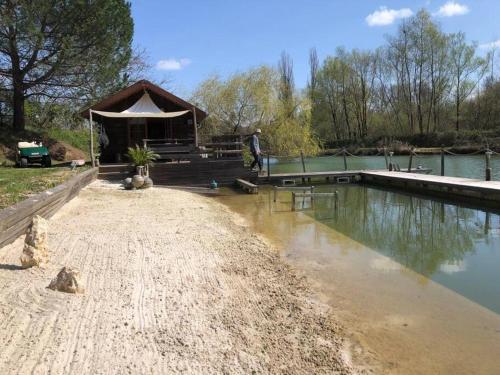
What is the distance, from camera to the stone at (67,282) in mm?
4383

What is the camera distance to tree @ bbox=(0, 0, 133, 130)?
1930 centimetres

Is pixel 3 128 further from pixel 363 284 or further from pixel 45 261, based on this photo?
pixel 363 284

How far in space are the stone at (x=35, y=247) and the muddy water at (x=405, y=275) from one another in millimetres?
3413

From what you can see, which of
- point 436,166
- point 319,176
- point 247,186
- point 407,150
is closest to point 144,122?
point 247,186

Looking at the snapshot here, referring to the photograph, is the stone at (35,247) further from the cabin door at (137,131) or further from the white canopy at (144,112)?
the cabin door at (137,131)

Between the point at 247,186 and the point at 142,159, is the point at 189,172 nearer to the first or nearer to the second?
the point at 142,159

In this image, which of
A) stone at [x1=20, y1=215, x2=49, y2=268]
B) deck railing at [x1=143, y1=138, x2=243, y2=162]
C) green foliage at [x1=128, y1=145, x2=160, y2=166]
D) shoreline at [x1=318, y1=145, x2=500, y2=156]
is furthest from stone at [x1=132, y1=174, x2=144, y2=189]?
shoreline at [x1=318, y1=145, x2=500, y2=156]

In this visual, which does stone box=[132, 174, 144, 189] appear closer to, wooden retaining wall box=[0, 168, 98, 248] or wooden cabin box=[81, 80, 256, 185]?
wooden cabin box=[81, 80, 256, 185]

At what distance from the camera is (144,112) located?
18859 mm

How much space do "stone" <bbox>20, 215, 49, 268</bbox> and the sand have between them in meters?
0.11

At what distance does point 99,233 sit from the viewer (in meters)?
7.34

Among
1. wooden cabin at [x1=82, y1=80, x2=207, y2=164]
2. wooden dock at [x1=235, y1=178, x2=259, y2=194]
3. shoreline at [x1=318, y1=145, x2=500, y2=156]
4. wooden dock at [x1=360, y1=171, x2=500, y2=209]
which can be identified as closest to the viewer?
wooden dock at [x1=360, y1=171, x2=500, y2=209]

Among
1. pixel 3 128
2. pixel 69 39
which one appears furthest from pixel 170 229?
pixel 3 128

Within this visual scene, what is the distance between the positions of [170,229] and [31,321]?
181 inches
